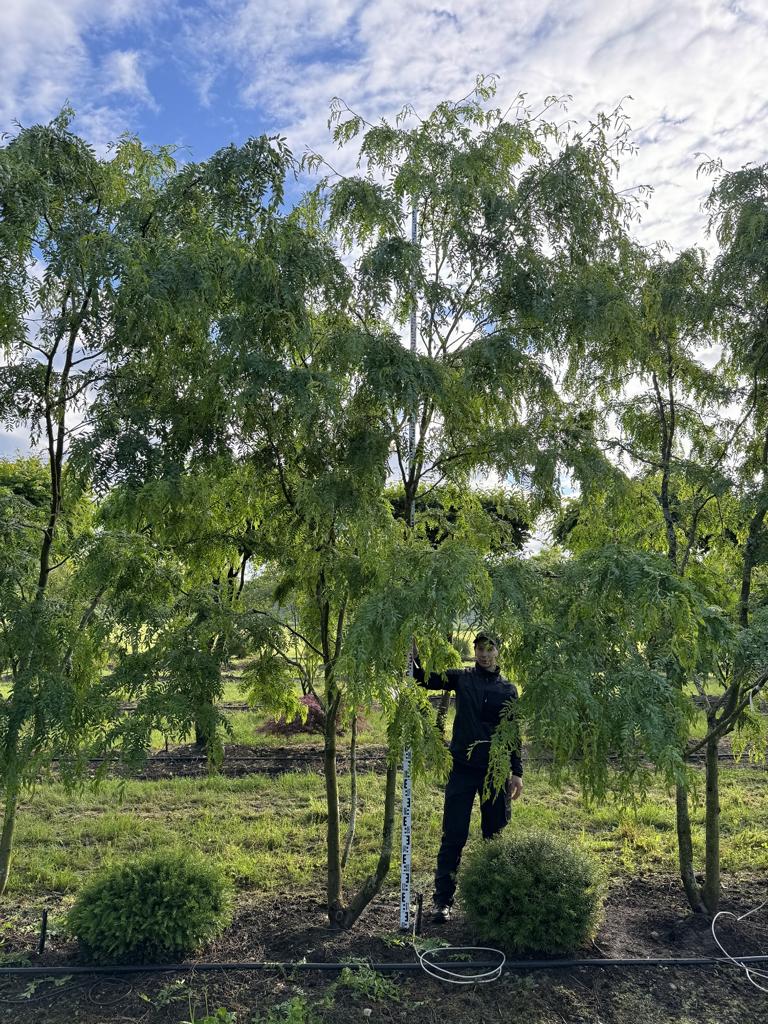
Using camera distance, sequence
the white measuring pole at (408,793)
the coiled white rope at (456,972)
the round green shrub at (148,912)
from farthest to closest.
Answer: the white measuring pole at (408,793) → the round green shrub at (148,912) → the coiled white rope at (456,972)

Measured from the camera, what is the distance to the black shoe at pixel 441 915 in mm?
4535

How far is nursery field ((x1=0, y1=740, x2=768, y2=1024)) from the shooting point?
3648mm

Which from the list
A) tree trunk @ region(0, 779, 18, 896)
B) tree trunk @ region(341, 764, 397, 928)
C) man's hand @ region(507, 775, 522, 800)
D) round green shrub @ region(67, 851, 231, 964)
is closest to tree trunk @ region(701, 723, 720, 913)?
man's hand @ region(507, 775, 522, 800)

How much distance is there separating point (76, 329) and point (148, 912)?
10.4 feet

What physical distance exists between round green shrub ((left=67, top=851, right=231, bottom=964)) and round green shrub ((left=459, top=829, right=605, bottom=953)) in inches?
56.0

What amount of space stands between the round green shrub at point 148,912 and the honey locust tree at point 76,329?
2.41ft

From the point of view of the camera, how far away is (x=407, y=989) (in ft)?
12.4

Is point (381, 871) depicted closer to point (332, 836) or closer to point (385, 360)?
point (332, 836)

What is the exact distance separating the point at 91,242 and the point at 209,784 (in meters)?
5.72

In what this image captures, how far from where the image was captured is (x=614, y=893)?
512 cm

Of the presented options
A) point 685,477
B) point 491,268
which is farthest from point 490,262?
point 685,477

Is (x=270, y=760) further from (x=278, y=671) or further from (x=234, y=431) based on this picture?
(x=234, y=431)

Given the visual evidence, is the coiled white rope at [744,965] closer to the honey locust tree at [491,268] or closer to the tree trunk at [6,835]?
the honey locust tree at [491,268]

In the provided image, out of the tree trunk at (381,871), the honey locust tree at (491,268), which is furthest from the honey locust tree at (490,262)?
the tree trunk at (381,871)
